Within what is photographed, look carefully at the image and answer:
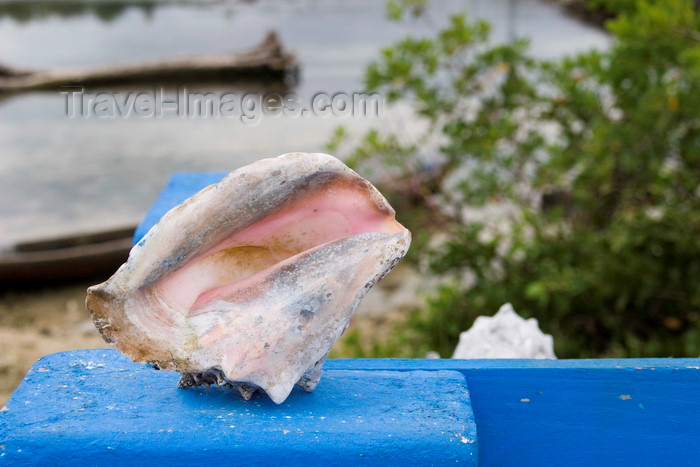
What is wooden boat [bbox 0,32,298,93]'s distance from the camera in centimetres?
1064

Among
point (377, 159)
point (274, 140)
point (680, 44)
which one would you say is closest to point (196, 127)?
point (274, 140)

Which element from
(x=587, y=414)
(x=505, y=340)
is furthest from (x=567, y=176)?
(x=587, y=414)

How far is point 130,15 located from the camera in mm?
20500

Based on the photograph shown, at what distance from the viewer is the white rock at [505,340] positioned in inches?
68.6

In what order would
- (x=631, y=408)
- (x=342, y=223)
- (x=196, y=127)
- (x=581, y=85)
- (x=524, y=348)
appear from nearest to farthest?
1. (x=342, y=223)
2. (x=631, y=408)
3. (x=524, y=348)
4. (x=581, y=85)
5. (x=196, y=127)

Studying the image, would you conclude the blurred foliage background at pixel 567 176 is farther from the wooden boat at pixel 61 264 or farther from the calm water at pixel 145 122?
the wooden boat at pixel 61 264

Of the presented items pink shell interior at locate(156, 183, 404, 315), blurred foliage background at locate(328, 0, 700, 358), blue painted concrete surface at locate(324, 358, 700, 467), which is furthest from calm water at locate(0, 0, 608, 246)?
pink shell interior at locate(156, 183, 404, 315)

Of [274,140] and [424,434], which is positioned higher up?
[424,434]

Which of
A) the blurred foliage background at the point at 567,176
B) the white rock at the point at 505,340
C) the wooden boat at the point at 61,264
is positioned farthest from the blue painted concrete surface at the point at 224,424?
the wooden boat at the point at 61,264

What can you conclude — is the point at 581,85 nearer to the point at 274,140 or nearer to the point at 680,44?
the point at 680,44

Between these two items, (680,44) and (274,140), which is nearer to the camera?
(680,44)

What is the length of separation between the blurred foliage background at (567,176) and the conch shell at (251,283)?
1596mm

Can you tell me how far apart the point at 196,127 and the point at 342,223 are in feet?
26.9

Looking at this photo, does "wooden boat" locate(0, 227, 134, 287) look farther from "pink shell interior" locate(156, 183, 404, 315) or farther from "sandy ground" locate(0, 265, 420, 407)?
"pink shell interior" locate(156, 183, 404, 315)
